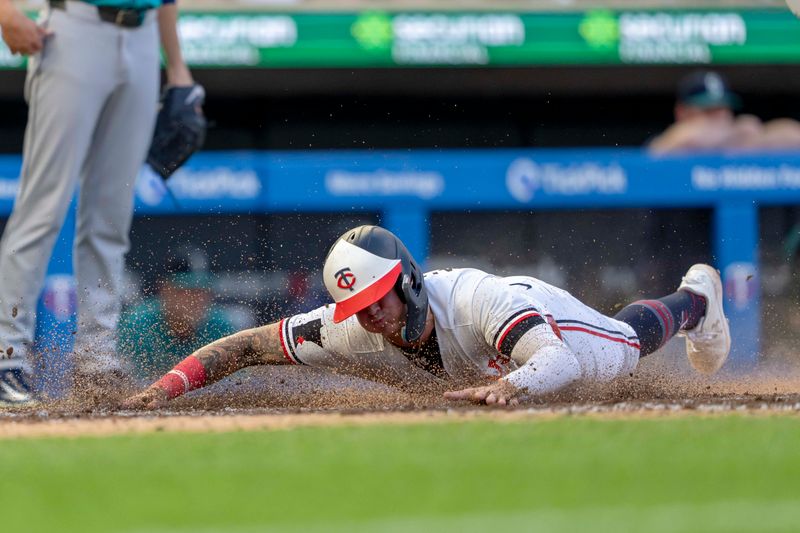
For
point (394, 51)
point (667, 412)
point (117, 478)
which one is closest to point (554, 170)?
point (394, 51)

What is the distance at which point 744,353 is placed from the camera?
7.84m

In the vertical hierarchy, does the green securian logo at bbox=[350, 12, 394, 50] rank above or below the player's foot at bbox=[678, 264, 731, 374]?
above

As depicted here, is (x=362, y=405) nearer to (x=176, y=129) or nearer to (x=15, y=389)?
(x=15, y=389)

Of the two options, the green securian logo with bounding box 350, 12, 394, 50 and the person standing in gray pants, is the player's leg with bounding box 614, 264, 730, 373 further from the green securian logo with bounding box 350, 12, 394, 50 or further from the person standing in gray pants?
the green securian logo with bounding box 350, 12, 394, 50

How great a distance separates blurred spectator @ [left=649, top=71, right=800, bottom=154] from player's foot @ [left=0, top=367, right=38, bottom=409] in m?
5.71

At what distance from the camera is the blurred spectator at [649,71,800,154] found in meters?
9.67

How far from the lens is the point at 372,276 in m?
4.63

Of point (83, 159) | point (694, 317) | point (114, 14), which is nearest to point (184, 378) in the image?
point (83, 159)

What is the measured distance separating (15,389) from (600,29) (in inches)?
243

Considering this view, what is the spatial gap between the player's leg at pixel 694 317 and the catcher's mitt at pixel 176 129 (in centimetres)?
207

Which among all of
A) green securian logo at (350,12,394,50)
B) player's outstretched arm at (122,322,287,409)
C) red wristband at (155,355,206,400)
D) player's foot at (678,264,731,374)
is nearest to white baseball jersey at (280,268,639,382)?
player's outstretched arm at (122,322,287,409)

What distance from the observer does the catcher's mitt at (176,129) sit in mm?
5859

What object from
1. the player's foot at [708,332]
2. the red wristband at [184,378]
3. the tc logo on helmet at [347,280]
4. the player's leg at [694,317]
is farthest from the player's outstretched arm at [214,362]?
the player's foot at [708,332]

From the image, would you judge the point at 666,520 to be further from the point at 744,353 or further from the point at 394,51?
the point at 394,51
